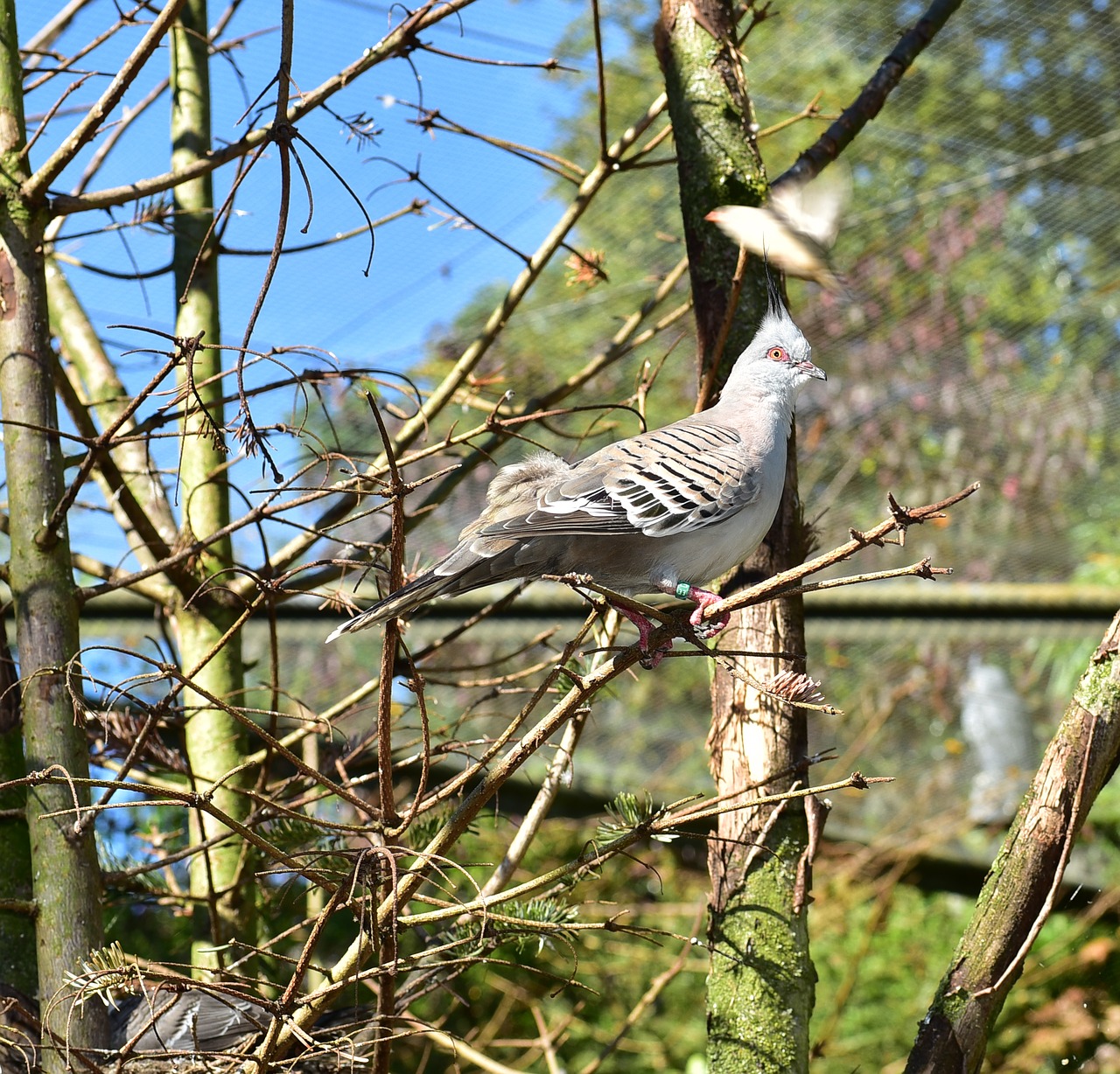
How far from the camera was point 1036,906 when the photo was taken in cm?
189

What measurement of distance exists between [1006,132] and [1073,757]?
3.46 m

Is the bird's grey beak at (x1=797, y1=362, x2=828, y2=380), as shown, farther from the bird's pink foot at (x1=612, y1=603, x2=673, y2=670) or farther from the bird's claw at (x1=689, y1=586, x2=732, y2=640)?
the bird's pink foot at (x1=612, y1=603, x2=673, y2=670)

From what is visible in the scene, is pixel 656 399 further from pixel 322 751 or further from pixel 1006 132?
pixel 322 751

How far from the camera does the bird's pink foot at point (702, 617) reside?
186 centimetres

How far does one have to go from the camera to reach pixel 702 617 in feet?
5.85

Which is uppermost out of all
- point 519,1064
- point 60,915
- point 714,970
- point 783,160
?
point 783,160

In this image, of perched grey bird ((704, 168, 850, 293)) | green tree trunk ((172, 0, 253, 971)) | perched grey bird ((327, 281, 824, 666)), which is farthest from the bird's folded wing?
green tree trunk ((172, 0, 253, 971))

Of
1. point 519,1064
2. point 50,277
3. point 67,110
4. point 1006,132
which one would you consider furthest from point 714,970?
point 1006,132

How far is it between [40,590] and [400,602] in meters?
0.63

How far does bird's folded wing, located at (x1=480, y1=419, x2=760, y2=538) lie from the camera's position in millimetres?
2029

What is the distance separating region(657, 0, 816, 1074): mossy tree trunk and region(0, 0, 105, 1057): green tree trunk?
1.00 metres

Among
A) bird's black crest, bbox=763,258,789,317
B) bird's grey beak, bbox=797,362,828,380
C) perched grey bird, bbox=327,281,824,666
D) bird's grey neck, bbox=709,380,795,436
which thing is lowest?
perched grey bird, bbox=327,281,824,666

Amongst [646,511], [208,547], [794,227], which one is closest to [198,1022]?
[208,547]

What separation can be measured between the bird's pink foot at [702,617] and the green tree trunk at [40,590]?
35.9 inches
